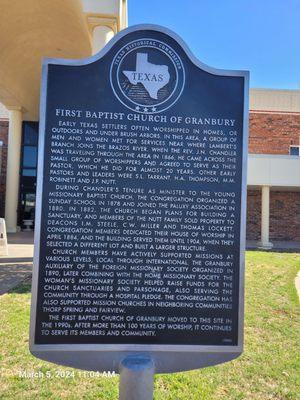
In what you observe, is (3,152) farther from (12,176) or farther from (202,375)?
(202,375)

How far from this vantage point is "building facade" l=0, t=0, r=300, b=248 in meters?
9.31

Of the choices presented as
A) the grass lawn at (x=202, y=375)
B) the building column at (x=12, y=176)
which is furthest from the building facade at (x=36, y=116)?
the grass lawn at (x=202, y=375)

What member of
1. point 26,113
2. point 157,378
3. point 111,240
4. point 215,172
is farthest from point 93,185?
point 26,113

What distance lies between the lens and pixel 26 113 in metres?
20.8

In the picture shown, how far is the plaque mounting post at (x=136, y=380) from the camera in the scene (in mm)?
2150

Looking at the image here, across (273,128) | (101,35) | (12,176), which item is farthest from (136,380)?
(273,128)

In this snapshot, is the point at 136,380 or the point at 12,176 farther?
the point at 12,176

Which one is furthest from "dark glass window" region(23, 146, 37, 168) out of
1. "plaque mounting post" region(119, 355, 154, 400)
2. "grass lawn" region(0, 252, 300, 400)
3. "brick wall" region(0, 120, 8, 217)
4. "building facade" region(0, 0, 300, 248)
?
"plaque mounting post" region(119, 355, 154, 400)

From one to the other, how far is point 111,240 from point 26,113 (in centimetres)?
2011

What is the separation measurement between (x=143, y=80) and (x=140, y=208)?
851mm

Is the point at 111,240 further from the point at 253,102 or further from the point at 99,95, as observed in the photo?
the point at 253,102

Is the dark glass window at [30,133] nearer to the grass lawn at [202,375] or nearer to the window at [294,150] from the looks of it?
the window at [294,150]

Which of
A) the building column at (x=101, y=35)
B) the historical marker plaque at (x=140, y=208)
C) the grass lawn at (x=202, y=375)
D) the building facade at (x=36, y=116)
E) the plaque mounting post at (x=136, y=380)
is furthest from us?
the building facade at (x=36, y=116)

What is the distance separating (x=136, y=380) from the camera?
215 cm
